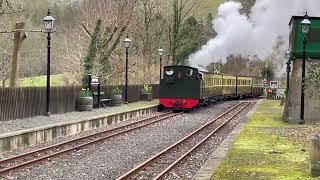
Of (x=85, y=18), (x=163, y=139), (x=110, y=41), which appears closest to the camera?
(x=163, y=139)

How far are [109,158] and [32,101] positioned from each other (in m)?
9.31

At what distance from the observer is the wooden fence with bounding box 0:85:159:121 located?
1986cm

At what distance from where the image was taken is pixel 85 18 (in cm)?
4697

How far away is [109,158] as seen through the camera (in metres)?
13.6

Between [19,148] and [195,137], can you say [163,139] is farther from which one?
[19,148]

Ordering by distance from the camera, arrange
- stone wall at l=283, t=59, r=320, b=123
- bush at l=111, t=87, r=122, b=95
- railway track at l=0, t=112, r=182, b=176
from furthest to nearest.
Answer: bush at l=111, t=87, r=122, b=95
stone wall at l=283, t=59, r=320, b=123
railway track at l=0, t=112, r=182, b=176

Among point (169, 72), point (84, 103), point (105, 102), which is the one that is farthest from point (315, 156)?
point (169, 72)

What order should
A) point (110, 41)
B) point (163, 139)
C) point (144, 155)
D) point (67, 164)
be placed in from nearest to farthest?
point (67, 164)
point (144, 155)
point (163, 139)
point (110, 41)

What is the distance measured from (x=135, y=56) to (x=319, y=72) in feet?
102

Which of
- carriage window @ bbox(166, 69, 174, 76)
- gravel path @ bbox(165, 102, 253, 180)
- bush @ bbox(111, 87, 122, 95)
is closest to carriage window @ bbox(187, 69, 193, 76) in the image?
carriage window @ bbox(166, 69, 174, 76)

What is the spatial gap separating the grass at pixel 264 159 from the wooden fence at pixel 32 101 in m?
8.51

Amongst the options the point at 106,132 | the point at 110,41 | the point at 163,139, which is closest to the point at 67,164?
the point at 163,139

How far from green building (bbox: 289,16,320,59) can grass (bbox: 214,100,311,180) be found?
6.98 m

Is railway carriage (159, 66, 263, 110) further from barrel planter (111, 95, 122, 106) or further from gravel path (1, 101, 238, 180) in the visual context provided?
gravel path (1, 101, 238, 180)
